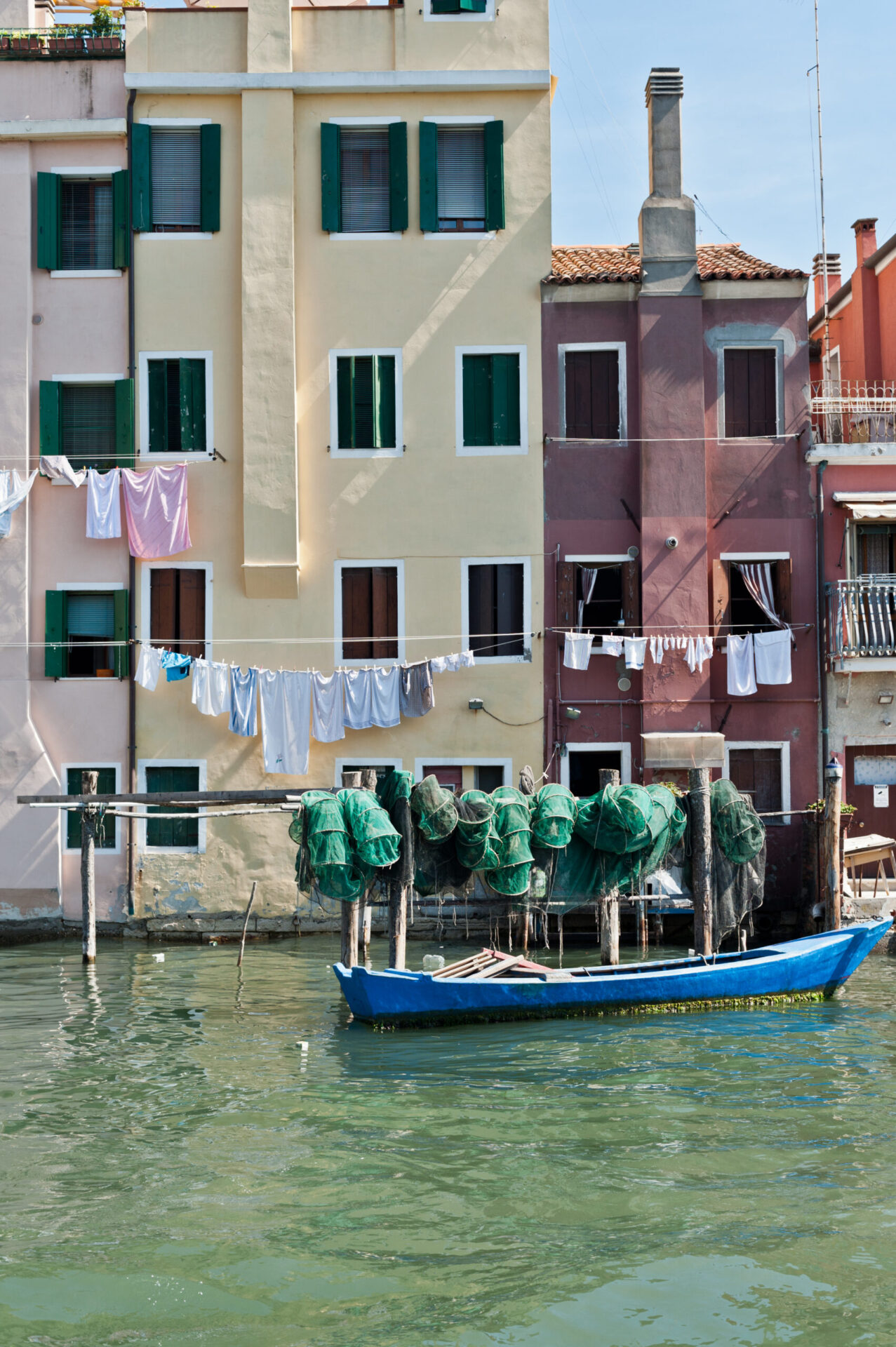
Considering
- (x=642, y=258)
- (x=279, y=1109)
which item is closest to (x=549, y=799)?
(x=279, y=1109)

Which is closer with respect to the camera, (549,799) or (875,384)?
(549,799)

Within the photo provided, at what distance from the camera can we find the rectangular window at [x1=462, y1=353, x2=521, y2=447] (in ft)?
77.3

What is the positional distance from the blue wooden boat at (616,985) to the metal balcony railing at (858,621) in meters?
6.35

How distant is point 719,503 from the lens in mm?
23547

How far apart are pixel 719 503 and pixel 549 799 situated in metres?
8.81

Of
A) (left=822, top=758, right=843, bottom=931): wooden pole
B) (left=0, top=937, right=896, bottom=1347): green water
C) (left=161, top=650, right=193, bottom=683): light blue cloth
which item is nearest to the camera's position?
(left=0, top=937, right=896, bottom=1347): green water

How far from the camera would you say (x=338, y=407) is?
23656mm

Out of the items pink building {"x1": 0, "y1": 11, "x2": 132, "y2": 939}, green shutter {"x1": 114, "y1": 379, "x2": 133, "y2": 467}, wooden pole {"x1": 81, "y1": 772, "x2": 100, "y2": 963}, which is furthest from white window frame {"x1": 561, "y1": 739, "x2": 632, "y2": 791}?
green shutter {"x1": 114, "y1": 379, "x2": 133, "y2": 467}

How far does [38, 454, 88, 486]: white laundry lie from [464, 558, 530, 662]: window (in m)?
6.65

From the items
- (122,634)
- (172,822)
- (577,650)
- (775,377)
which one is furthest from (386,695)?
(775,377)

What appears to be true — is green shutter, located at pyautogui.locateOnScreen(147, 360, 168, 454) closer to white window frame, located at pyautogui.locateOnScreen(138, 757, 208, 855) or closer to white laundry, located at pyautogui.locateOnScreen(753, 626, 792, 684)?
white window frame, located at pyautogui.locateOnScreen(138, 757, 208, 855)

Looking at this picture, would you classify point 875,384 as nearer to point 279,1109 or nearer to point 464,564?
point 464,564

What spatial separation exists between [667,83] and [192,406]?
992 centimetres

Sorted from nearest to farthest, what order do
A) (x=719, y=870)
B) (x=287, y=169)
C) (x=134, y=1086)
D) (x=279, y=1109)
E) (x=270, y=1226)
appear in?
(x=270, y=1226) < (x=279, y=1109) < (x=134, y=1086) < (x=719, y=870) < (x=287, y=169)
